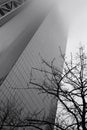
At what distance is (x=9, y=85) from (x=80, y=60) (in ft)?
163

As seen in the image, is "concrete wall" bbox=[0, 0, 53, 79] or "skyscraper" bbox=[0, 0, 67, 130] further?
"concrete wall" bbox=[0, 0, 53, 79]

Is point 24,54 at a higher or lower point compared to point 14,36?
Result: lower

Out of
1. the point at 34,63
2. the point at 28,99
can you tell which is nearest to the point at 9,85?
the point at 28,99

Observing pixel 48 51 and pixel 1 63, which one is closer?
pixel 1 63

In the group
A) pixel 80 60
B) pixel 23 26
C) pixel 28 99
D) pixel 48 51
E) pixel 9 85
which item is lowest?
pixel 80 60

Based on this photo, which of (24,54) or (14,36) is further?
(14,36)

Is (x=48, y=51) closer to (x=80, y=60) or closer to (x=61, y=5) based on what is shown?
(x=61, y=5)

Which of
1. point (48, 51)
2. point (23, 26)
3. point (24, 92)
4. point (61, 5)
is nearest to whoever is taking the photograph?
point (24, 92)

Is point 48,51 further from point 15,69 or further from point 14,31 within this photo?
point 15,69

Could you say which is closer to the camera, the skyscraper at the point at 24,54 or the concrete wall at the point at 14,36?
the skyscraper at the point at 24,54

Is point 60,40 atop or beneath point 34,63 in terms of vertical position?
atop

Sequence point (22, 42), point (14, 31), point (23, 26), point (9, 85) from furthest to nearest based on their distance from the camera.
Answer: point (23, 26) → point (22, 42) → point (14, 31) → point (9, 85)

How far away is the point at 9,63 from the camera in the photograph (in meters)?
68.0

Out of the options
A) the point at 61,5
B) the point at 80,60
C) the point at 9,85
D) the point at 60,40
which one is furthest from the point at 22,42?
the point at 61,5
